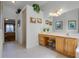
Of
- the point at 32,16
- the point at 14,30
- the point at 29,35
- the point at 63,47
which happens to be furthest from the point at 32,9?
the point at 14,30

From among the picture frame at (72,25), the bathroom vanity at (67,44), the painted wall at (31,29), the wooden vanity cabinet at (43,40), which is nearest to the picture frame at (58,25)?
the picture frame at (72,25)

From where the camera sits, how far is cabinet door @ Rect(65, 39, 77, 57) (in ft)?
14.3

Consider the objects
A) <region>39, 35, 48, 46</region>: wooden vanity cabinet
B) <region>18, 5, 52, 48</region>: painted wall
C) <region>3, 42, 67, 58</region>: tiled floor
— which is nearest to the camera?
<region>3, 42, 67, 58</region>: tiled floor

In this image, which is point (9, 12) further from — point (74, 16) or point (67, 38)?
point (67, 38)

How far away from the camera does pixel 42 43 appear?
24.4ft

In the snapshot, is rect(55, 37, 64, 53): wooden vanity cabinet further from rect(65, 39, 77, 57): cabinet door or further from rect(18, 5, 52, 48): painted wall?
rect(18, 5, 52, 48): painted wall

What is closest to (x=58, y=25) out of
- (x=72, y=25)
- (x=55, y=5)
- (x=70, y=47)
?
(x=72, y=25)

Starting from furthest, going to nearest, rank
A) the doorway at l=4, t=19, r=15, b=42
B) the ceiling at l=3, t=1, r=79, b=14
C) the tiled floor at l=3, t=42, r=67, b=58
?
the doorway at l=4, t=19, r=15, b=42, the ceiling at l=3, t=1, r=79, b=14, the tiled floor at l=3, t=42, r=67, b=58

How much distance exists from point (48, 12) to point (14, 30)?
4.13 meters

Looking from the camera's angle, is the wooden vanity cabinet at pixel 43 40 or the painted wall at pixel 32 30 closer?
the painted wall at pixel 32 30

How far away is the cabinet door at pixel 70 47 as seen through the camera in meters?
4.37

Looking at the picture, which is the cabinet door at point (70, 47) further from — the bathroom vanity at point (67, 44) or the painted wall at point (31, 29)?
the painted wall at point (31, 29)

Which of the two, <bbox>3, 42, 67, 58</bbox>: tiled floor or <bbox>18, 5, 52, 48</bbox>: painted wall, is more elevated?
<bbox>18, 5, 52, 48</bbox>: painted wall

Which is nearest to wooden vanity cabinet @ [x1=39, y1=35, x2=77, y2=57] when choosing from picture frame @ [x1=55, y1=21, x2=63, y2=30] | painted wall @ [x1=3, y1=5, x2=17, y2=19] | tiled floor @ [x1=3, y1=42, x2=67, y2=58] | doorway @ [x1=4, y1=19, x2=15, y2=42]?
tiled floor @ [x1=3, y1=42, x2=67, y2=58]
